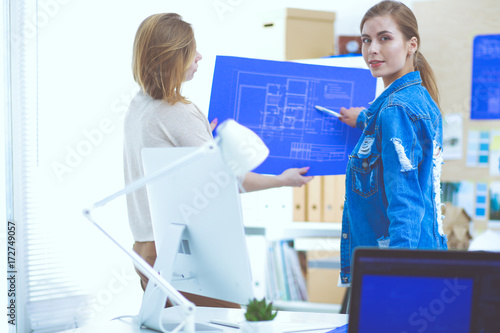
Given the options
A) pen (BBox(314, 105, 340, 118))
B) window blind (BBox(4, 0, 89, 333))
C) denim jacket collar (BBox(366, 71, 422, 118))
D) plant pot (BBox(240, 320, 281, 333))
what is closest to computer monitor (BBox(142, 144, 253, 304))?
plant pot (BBox(240, 320, 281, 333))

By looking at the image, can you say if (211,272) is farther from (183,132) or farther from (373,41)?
(373,41)

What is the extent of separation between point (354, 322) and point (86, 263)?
2152mm

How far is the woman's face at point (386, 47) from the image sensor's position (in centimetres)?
159

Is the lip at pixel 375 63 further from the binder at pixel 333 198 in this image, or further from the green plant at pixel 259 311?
the binder at pixel 333 198

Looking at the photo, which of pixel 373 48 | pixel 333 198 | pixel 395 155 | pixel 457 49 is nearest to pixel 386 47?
pixel 373 48

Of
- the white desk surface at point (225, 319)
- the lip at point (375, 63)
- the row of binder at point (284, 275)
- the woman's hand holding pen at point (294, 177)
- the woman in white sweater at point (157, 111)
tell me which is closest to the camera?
the white desk surface at point (225, 319)

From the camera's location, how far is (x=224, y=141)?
3.33ft

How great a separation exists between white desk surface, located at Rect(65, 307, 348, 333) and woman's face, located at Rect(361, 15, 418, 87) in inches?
29.6

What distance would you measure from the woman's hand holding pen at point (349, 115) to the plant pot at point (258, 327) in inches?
35.2

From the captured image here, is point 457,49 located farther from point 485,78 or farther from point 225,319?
point 225,319

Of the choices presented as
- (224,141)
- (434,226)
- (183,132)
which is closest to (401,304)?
(224,141)

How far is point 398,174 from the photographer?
138 cm

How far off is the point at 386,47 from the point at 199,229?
84cm

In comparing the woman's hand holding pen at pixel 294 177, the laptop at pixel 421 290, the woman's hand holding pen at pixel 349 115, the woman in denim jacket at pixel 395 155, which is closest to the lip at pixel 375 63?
the woman in denim jacket at pixel 395 155
